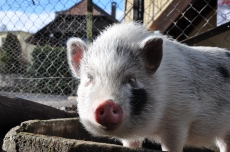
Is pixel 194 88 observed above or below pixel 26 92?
above

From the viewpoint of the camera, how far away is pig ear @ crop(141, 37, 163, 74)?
6.29 feet

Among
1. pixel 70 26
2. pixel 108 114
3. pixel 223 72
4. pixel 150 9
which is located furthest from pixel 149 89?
pixel 70 26

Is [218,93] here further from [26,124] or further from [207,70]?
[26,124]

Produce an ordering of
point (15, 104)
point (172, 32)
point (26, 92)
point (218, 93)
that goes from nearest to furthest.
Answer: point (218, 93) < point (15, 104) < point (172, 32) < point (26, 92)

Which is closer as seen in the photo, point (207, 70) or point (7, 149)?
point (7, 149)

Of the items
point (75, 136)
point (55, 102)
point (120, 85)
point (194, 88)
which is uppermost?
point (120, 85)

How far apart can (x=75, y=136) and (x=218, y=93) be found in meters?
0.99

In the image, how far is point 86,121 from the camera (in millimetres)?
1829

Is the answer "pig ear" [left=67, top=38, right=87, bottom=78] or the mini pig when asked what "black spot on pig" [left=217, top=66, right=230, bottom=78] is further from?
"pig ear" [left=67, top=38, right=87, bottom=78]

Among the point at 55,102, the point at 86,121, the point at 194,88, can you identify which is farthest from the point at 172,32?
the point at 86,121

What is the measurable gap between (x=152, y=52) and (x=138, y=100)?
0.33 m

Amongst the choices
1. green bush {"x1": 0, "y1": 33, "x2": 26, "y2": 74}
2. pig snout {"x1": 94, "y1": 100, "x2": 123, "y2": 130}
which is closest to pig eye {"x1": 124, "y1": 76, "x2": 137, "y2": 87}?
pig snout {"x1": 94, "y1": 100, "x2": 123, "y2": 130}

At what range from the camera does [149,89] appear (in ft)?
6.14

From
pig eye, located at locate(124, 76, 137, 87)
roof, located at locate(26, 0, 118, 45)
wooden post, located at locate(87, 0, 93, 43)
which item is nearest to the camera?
pig eye, located at locate(124, 76, 137, 87)
